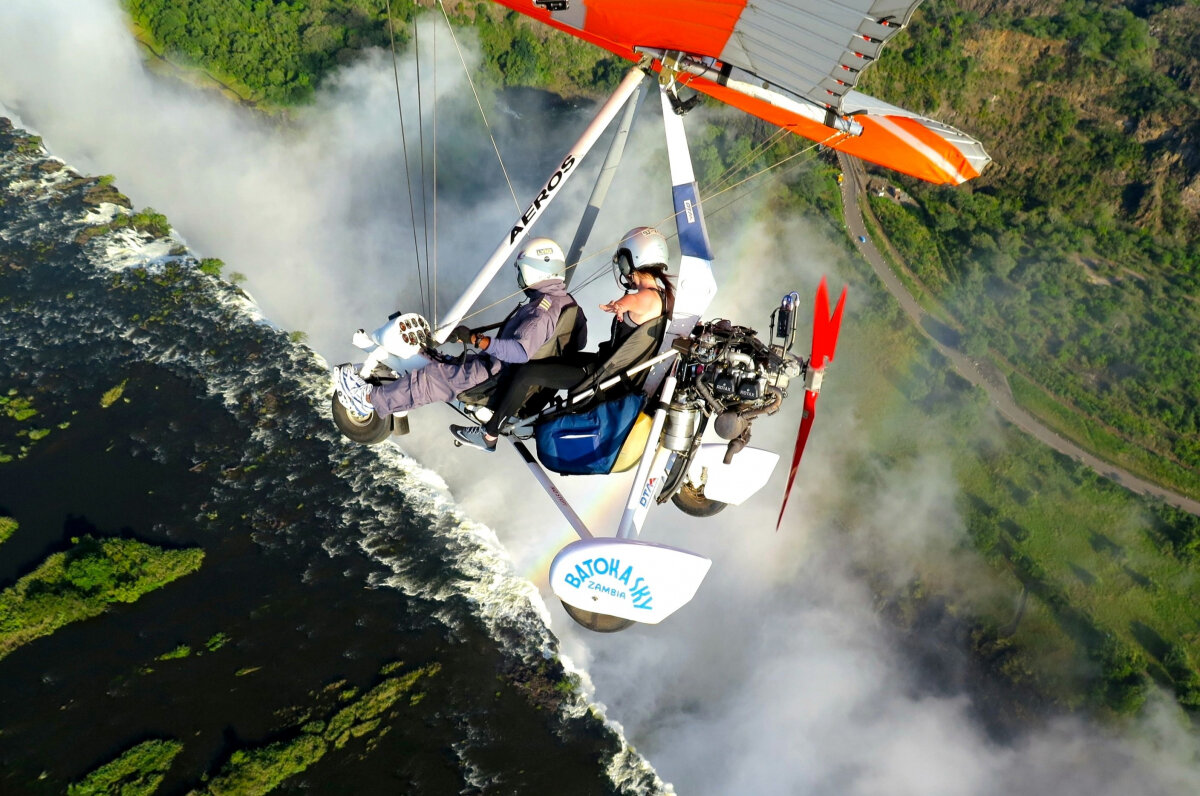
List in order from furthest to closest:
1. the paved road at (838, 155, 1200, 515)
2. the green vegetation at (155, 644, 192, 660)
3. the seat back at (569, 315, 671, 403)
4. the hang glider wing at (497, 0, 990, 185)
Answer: the paved road at (838, 155, 1200, 515) → the green vegetation at (155, 644, 192, 660) → the seat back at (569, 315, 671, 403) → the hang glider wing at (497, 0, 990, 185)

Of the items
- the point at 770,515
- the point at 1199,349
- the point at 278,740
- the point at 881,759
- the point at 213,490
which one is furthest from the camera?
the point at 1199,349

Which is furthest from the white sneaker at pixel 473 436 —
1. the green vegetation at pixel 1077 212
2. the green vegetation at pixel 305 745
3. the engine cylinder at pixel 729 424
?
the green vegetation at pixel 1077 212

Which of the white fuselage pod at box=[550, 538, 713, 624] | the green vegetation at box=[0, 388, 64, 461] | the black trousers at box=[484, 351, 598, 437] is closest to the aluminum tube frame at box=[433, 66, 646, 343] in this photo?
the black trousers at box=[484, 351, 598, 437]

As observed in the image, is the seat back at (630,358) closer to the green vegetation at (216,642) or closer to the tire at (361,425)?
the tire at (361,425)

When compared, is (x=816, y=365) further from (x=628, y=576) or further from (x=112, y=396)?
(x=112, y=396)

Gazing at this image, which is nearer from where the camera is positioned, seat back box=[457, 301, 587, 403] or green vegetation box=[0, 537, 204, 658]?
seat back box=[457, 301, 587, 403]

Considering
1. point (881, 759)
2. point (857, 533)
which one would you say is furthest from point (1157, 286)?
point (881, 759)

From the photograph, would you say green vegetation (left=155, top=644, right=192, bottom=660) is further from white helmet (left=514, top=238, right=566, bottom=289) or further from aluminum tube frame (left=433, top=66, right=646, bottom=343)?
white helmet (left=514, top=238, right=566, bottom=289)

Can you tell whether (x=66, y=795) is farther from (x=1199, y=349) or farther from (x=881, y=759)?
(x=1199, y=349)
